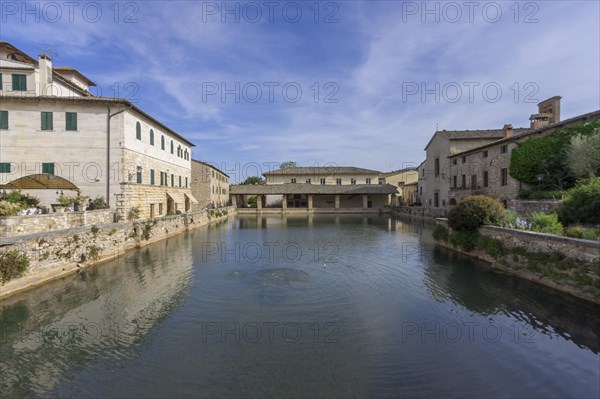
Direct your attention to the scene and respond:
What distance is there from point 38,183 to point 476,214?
22.5 metres

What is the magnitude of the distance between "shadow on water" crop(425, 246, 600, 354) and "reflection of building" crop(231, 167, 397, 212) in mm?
33385

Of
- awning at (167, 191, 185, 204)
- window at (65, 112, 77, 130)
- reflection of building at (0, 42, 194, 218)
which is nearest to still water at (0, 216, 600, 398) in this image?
reflection of building at (0, 42, 194, 218)

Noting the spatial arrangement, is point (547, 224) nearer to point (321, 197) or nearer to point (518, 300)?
point (518, 300)

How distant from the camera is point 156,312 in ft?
26.5

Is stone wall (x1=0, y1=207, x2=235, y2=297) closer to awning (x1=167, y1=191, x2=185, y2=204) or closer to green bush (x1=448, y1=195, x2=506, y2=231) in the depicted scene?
awning (x1=167, y1=191, x2=185, y2=204)

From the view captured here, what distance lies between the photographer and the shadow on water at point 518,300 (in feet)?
23.1

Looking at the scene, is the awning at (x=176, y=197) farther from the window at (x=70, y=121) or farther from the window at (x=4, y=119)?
the window at (x=4, y=119)

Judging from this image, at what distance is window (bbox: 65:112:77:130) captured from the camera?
1827 centimetres

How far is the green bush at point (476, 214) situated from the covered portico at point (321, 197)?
2988 centimetres

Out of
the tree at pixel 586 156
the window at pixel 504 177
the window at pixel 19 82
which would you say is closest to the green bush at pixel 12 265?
the window at pixel 19 82

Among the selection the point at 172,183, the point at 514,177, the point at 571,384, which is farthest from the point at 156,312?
the point at 514,177

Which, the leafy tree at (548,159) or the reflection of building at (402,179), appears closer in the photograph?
the leafy tree at (548,159)

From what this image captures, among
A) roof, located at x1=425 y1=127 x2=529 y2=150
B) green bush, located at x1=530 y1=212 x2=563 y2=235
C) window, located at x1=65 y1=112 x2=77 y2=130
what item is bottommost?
green bush, located at x1=530 y1=212 x2=563 y2=235

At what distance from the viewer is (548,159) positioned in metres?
21.3
